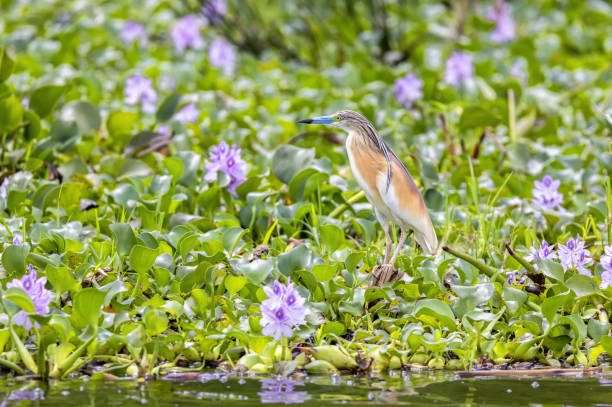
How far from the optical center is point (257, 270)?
153 inches

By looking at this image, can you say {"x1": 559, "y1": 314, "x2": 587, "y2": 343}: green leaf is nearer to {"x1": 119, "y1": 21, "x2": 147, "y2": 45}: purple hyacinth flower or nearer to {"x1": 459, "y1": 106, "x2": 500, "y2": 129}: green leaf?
{"x1": 459, "y1": 106, "x2": 500, "y2": 129}: green leaf

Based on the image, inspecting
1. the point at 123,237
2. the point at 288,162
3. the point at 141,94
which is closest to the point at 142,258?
the point at 123,237

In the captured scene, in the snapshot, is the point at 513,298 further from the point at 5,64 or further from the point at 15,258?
the point at 5,64

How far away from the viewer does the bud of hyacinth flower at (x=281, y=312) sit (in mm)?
3500

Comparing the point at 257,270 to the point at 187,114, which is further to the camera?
the point at 187,114

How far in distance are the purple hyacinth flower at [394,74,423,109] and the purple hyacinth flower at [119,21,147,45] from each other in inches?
90.6

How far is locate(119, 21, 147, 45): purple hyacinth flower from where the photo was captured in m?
8.38

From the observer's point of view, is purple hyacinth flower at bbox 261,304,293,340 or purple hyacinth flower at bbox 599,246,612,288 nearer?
purple hyacinth flower at bbox 261,304,293,340

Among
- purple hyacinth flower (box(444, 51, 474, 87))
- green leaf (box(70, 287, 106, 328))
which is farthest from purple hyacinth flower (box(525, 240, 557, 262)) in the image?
purple hyacinth flower (box(444, 51, 474, 87))

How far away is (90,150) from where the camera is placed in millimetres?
5480

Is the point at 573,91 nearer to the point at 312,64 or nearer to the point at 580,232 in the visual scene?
the point at 312,64

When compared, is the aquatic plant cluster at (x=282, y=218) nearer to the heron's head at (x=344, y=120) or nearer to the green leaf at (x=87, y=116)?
the green leaf at (x=87, y=116)

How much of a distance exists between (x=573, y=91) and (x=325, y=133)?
177cm

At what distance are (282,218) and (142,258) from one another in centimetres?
88
